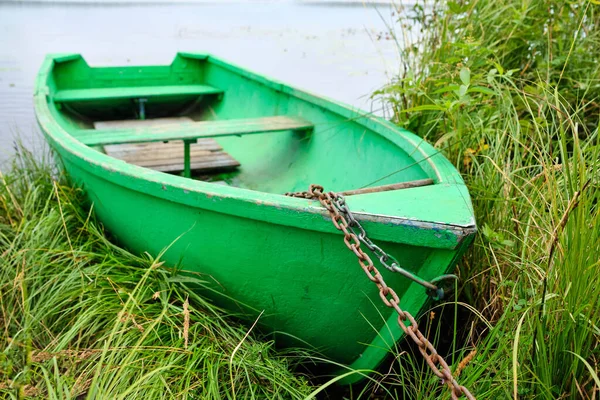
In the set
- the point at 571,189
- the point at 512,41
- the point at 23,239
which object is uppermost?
the point at 512,41

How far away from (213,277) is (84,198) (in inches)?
45.5

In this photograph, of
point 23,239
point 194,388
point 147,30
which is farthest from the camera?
point 147,30

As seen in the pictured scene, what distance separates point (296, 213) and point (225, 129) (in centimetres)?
146

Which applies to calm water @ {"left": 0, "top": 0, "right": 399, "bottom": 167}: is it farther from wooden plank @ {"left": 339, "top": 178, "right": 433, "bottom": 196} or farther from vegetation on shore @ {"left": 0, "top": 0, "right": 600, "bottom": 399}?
wooden plank @ {"left": 339, "top": 178, "right": 433, "bottom": 196}

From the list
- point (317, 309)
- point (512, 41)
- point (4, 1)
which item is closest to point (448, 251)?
point (317, 309)

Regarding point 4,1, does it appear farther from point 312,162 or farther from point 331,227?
point 331,227

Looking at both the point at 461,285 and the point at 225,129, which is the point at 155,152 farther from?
the point at 461,285

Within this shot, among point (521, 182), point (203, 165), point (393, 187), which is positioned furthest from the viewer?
point (203, 165)

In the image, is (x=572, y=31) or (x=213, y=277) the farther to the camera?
(x=572, y=31)

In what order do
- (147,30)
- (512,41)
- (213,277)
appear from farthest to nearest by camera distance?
(147,30), (512,41), (213,277)

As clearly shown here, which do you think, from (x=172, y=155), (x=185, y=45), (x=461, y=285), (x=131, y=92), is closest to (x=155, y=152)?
(x=172, y=155)

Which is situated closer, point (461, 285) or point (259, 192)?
point (259, 192)

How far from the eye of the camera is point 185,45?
1252cm

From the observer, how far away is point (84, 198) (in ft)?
9.40
